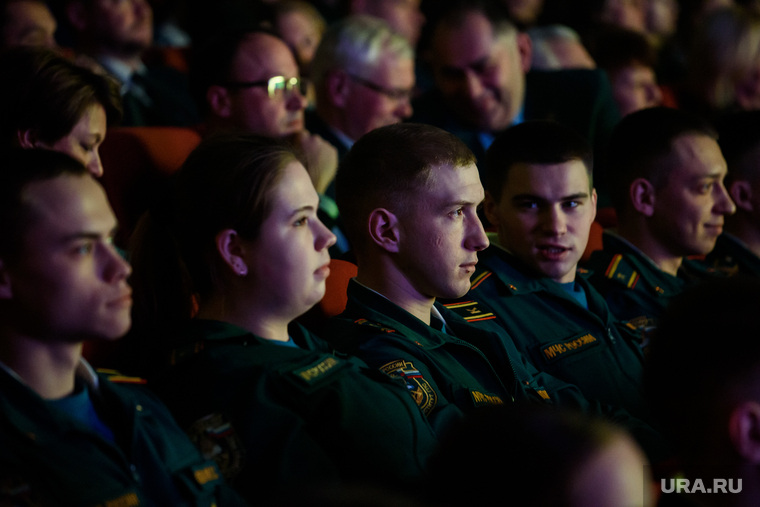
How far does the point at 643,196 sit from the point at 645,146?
0.15 meters

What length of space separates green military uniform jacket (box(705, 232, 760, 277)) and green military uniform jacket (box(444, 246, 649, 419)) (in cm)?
71

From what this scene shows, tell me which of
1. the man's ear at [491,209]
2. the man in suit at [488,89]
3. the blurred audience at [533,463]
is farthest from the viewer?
the man in suit at [488,89]

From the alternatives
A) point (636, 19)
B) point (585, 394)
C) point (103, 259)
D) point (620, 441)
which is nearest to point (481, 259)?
point (585, 394)

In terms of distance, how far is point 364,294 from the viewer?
71.4 inches

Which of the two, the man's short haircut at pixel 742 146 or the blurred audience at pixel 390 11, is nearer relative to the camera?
the man's short haircut at pixel 742 146

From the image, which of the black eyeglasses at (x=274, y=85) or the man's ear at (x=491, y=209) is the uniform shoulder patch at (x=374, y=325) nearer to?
the man's ear at (x=491, y=209)

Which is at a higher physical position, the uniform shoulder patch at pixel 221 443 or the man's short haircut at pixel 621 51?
the man's short haircut at pixel 621 51

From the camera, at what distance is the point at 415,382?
1632 mm

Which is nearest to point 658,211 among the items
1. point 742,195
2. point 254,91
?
point 742,195

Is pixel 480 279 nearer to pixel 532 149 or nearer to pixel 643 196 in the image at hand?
pixel 532 149

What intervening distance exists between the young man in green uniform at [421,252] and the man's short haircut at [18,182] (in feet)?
2.33

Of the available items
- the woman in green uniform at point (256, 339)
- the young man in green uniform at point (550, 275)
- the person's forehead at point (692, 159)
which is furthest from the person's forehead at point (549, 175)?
the woman in green uniform at point (256, 339)

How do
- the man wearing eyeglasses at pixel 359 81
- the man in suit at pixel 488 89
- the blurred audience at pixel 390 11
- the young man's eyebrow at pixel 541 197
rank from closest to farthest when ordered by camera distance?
the young man's eyebrow at pixel 541 197
the man wearing eyeglasses at pixel 359 81
the man in suit at pixel 488 89
the blurred audience at pixel 390 11

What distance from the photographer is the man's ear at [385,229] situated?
187 centimetres
